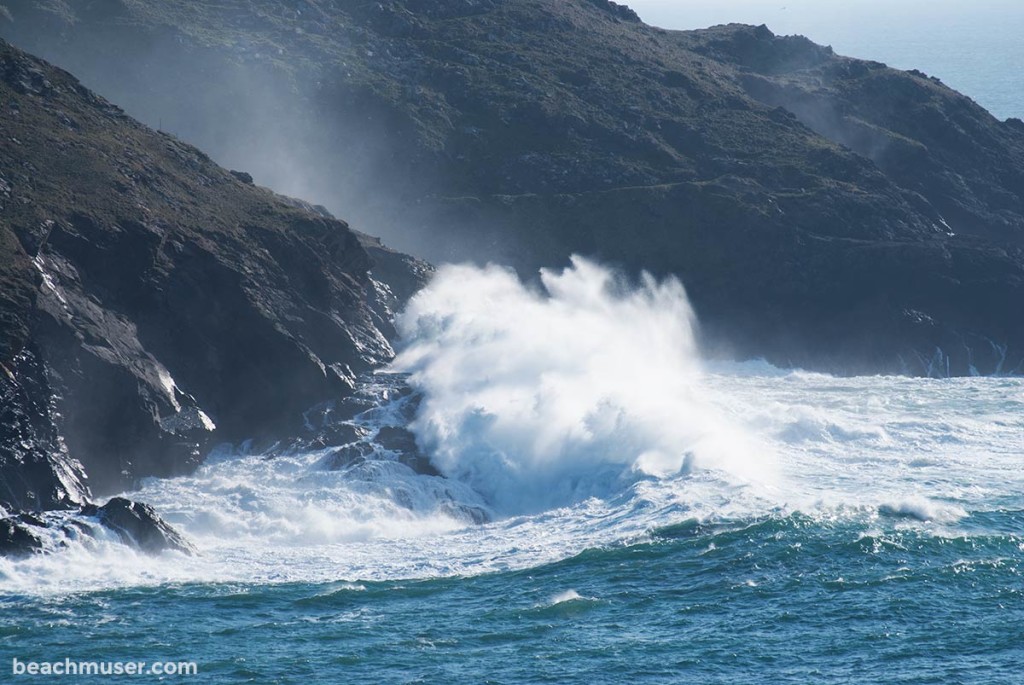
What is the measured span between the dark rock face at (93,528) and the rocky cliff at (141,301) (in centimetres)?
32

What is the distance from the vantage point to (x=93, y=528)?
215 feet

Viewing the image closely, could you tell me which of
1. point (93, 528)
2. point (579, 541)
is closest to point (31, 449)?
point (93, 528)

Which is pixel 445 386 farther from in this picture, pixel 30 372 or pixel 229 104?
pixel 229 104

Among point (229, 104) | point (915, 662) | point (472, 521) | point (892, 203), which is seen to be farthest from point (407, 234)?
point (915, 662)

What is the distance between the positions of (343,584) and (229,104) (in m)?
65.8

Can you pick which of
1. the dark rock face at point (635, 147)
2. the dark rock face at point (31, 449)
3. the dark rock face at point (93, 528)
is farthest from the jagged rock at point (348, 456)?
the dark rock face at point (635, 147)

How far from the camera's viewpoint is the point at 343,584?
6381 centimetres

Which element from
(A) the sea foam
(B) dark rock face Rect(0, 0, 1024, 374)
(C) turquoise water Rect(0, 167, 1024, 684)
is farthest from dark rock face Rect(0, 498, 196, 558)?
(B) dark rock face Rect(0, 0, 1024, 374)

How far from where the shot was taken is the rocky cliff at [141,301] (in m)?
72.5

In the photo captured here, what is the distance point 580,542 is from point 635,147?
52.4 meters

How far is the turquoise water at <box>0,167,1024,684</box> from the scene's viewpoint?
2237 inches

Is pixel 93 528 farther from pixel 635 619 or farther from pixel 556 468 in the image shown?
pixel 635 619

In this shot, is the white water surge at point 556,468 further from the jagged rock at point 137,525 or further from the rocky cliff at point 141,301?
the rocky cliff at point 141,301

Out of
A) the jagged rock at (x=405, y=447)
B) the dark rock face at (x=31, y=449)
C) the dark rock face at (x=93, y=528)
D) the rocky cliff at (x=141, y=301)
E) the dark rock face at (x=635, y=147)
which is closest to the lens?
the dark rock face at (x=93, y=528)
